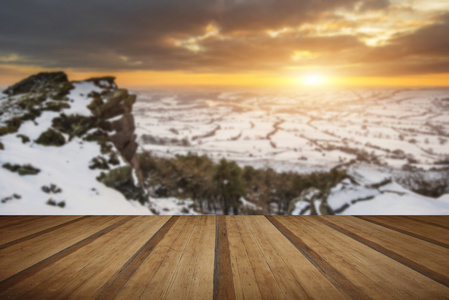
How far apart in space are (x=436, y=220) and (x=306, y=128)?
30.5m

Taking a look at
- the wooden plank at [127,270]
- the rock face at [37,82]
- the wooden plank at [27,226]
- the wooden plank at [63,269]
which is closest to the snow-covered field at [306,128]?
the rock face at [37,82]

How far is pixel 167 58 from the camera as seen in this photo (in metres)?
15.5

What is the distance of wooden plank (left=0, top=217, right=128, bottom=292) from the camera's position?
1.88 m

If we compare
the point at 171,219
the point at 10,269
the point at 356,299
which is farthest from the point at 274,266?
the point at 10,269

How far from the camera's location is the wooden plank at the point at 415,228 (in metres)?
2.82

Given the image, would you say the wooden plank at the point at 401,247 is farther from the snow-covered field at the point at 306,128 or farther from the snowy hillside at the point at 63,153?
the snow-covered field at the point at 306,128

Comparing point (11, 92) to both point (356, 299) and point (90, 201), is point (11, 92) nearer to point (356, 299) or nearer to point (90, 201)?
point (90, 201)

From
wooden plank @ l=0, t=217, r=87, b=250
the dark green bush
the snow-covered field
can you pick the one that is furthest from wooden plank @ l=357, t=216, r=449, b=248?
the snow-covered field

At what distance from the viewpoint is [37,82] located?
16.4 m

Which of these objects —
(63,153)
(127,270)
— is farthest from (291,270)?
(63,153)

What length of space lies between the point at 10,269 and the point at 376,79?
1826 cm

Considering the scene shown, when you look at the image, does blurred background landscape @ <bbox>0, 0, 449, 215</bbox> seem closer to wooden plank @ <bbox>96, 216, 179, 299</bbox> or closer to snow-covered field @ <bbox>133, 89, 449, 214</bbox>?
snow-covered field @ <bbox>133, 89, 449, 214</bbox>

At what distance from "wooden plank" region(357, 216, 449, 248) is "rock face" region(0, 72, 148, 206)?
31.4 ft

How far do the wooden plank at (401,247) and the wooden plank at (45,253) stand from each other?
2.92 metres
